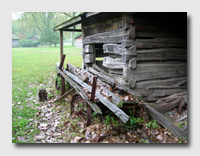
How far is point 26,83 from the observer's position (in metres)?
7.54

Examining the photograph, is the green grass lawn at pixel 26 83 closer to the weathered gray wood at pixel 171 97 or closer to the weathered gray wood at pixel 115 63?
the weathered gray wood at pixel 115 63

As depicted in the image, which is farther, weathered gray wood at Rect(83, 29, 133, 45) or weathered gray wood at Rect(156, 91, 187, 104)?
weathered gray wood at Rect(156, 91, 187, 104)

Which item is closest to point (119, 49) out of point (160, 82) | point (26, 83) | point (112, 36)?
point (112, 36)

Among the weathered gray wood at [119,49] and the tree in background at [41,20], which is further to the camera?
the tree in background at [41,20]

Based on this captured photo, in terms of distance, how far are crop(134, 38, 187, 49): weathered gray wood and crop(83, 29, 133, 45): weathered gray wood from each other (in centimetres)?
36

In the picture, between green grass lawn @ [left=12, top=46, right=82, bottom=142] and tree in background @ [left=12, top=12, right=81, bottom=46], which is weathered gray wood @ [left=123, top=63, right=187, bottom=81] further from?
tree in background @ [left=12, top=12, right=81, bottom=46]

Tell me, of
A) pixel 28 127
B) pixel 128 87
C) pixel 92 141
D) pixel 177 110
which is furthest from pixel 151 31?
pixel 28 127

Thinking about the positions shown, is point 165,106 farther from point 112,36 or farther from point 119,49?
point 112,36

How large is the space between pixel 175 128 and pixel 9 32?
4051mm

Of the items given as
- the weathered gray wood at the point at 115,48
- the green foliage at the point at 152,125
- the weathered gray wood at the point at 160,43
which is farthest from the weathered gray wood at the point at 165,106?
the weathered gray wood at the point at 115,48

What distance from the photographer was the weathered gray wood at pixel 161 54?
5590mm

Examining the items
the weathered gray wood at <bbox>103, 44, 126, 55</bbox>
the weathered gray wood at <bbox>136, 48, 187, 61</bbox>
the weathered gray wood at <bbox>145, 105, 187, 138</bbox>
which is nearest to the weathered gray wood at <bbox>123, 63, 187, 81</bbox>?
the weathered gray wood at <bbox>136, 48, 187, 61</bbox>

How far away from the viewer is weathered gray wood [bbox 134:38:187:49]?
5527mm

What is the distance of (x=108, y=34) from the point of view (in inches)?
249
